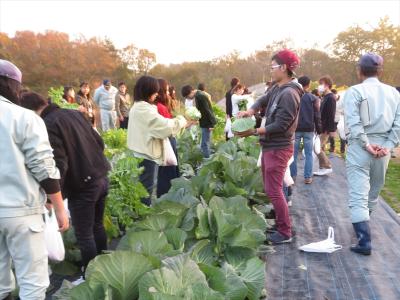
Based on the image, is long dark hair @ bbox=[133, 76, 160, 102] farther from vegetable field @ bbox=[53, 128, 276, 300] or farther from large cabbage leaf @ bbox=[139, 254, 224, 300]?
large cabbage leaf @ bbox=[139, 254, 224, 300]

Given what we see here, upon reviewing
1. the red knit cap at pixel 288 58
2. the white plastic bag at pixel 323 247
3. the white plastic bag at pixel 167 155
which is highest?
the red knit cap at pixel 288 58

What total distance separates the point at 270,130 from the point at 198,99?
3.74 metres

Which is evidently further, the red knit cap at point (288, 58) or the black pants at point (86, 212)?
the red knit cap at point (288, 58)

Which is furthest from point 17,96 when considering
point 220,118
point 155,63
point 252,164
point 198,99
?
point 155,63

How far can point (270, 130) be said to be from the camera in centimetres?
324

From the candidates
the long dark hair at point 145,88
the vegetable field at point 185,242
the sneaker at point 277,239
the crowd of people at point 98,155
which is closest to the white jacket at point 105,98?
→ the crowd of people at point 98,155

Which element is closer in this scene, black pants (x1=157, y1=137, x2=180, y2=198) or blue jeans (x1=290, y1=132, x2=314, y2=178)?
black pants (x1=157, y1=137, x2=180, y2=198)

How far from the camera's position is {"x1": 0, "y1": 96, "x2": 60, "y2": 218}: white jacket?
6.38 feet

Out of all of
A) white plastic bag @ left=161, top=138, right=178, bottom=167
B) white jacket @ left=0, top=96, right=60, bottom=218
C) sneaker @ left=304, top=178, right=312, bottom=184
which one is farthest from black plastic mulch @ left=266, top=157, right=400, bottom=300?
white jacket @ left=0, top=96, right=60, bottom=218

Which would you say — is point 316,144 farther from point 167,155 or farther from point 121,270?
point 121,270

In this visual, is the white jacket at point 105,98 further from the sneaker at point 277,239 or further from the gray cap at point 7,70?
the gray cap at point 7,70

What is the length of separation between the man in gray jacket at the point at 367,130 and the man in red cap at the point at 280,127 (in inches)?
18.8

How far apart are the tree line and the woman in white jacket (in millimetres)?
20233

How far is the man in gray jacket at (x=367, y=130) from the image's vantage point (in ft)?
10.4
